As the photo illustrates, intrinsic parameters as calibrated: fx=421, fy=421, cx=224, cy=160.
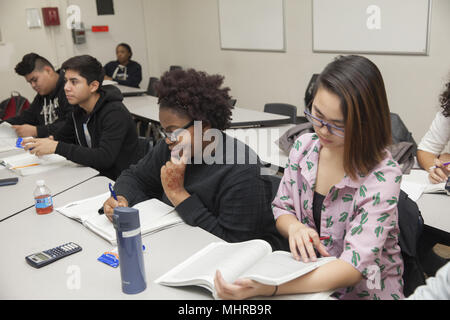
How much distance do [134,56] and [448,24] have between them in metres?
5.13

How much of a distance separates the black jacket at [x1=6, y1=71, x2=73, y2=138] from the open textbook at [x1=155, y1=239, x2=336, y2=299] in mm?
2184

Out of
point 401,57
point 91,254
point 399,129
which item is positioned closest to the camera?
point 91,254

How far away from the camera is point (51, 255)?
4.87 feet

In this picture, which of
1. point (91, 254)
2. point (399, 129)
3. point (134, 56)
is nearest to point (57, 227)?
point (91, 254)

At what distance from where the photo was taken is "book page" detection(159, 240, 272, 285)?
1.23 m

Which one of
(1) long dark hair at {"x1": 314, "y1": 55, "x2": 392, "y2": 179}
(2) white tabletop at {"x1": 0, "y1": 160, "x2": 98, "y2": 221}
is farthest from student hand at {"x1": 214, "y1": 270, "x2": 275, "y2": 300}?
(2) white tabletop at {"x1": 0, "y1": 160, "x2": 98, "y2": 221}

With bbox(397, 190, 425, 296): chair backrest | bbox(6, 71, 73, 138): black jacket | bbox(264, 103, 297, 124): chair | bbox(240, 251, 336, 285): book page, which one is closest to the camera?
bbox(240, 251, 336, 285): book page

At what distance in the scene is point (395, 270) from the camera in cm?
140

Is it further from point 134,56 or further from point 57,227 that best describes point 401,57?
point 134,56

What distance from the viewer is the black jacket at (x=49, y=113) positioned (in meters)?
3.42

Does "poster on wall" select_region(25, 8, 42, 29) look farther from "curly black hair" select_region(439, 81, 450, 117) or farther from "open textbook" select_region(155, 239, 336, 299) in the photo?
"open textbook" select_region(155, 239, 336, 299)

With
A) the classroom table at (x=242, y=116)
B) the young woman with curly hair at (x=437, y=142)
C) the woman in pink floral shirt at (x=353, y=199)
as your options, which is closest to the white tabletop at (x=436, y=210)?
the young woman with curly hair at (x=437, y=142)

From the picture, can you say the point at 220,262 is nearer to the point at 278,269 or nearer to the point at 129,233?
the point at 278,269

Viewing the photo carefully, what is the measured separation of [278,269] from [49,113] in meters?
3.13
